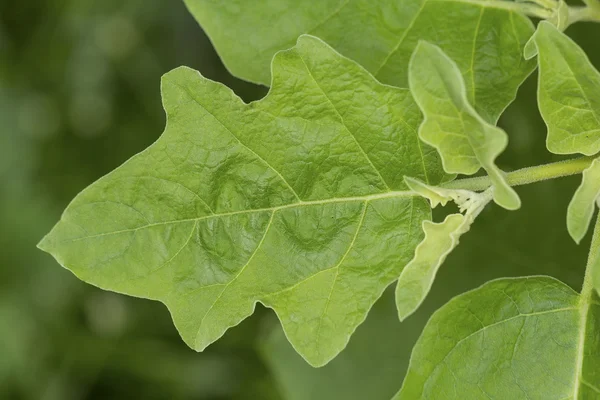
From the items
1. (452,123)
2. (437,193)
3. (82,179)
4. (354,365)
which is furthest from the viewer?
(82,179)

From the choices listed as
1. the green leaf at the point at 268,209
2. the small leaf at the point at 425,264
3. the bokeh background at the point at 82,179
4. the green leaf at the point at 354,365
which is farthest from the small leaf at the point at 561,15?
the bokeh background at the point at 82,179

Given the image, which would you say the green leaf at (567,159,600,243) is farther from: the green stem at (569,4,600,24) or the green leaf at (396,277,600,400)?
the green stem at (569,4,600,24)

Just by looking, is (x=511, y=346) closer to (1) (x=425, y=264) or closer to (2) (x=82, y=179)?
(1) (x=425, y=264)

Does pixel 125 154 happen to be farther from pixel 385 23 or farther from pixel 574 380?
pixel 574 380

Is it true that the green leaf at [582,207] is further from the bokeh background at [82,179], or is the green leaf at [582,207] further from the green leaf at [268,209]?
the bokeh background at [82,179]

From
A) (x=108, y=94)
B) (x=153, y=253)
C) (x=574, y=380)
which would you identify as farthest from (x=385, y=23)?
(x=108, y=94)

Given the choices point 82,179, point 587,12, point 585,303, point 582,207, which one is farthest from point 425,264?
point 82,179
